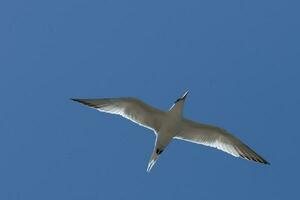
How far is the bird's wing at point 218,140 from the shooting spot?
30.0m

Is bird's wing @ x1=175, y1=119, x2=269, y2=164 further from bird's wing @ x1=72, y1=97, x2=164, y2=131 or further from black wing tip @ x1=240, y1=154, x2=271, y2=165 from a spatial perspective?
bird's wing @ x1=72, y1=97, x2=164, y2=131

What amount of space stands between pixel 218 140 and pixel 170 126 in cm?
203

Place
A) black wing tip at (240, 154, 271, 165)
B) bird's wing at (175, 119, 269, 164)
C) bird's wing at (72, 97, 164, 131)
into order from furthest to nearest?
black wing tip at (240, 154, 271, 165) → bird's wing at (175, 119, 269, 164) → bird's wing at (72, 97, 164, 131)

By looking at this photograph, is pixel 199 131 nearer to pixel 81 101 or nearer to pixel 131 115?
pixel 131 115

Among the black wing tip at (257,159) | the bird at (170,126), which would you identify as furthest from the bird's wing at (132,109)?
the black wing tip at (257,159)

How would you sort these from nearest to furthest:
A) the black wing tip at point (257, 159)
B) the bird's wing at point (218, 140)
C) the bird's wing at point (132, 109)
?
the bird's wing at point (132, 109)
the bird's wing at point (218, 140)
the black wing tip at point (257, 159)

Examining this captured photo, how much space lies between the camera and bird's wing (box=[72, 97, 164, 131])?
28906 mm

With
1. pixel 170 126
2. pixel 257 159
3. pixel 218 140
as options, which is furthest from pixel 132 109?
pixel 257 159

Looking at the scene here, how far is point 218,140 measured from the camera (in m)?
30.2

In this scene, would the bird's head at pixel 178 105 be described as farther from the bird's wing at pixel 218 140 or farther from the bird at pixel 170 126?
the bird's wing at pixel 218 140

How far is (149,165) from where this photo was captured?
96.2 ft

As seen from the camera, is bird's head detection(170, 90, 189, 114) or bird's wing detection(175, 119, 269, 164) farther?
bird's wing detection(175, 119, 269, 164)

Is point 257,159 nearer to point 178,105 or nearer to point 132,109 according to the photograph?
point 178,105

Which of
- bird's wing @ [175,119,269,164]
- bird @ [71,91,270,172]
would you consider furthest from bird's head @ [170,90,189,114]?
bird's wing @ [175,119,269,164]
